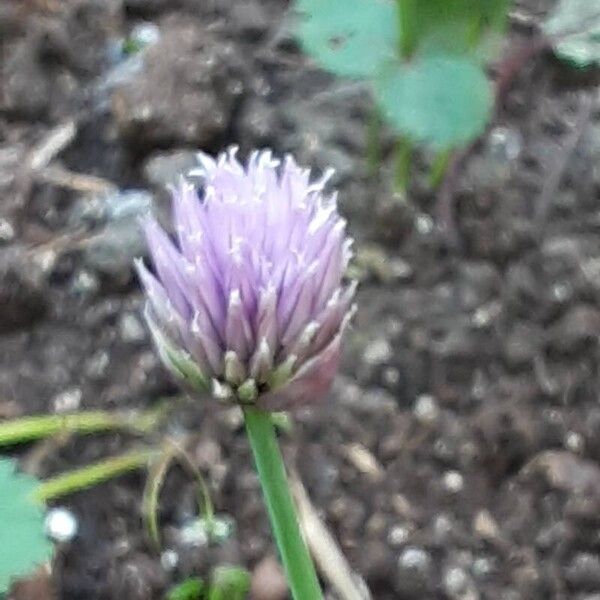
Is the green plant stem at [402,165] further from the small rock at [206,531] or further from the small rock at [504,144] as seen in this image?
the small rock at [206,531]

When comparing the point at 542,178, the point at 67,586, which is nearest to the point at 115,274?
the point at 67,586

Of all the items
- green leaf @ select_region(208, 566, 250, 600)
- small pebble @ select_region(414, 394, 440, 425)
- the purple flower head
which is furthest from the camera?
small pebble @ select_region(414, 394, 440, 425)

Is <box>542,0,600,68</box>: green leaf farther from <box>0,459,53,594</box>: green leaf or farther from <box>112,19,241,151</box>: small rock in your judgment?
<box>0,459,53,594</box>: green leaf

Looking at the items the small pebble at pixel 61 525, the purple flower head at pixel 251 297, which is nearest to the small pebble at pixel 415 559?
the small pebble at pixel 61 525

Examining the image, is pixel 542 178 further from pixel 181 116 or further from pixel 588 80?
pixel 181 116

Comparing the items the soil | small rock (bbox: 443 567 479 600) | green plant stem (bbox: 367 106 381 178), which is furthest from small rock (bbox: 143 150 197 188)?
small rock (bbox: 443 567 479 600)
